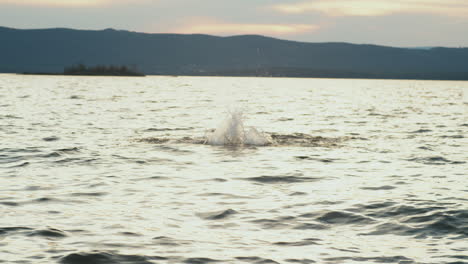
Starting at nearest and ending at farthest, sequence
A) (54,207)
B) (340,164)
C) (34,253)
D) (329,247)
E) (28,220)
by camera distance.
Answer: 1. (34,253)
2. (329,247)
3. (28,220)
4. (54,207)
5. (340,164)

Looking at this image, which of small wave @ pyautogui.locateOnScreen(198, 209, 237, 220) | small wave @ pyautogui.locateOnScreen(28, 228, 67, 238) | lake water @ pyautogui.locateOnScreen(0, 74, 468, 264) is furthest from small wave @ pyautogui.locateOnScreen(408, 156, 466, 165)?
small wave @ pyautogui.locateOnScreen(28, 228, 67, 238)

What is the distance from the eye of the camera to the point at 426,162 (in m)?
17.0

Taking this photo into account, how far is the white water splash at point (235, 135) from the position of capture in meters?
21.3

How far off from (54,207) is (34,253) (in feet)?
9.02

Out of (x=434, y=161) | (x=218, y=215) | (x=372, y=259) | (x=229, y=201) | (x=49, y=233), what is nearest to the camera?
(x=372, y=259)

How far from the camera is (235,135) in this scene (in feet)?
70.9

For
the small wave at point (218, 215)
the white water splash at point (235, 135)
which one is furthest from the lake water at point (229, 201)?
the white water splash at point (235, 135)

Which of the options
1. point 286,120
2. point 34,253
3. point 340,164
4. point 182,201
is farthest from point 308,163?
point 286,120

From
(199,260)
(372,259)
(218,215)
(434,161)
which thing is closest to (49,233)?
(199,260)

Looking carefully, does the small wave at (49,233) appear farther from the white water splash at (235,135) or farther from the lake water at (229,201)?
the white water splash at (235,135)

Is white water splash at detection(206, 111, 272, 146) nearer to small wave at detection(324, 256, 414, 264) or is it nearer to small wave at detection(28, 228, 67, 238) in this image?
small wave at detection(28, 228, 67, 238)

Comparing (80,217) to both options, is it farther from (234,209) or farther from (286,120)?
(286,120)

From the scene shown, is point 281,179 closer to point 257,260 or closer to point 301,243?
point 301,243

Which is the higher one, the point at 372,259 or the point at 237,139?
the point at 372,259
